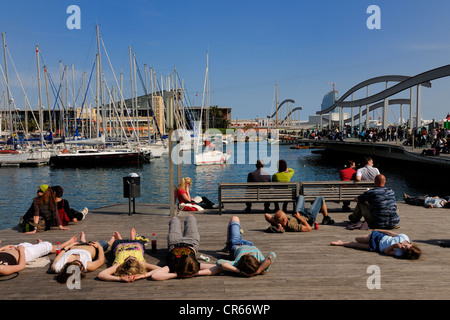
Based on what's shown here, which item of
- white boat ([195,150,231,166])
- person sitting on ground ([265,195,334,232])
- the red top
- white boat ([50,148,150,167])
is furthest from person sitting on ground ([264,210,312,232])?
white boat ([50,148,150,167])

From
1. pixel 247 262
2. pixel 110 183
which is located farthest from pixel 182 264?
pixel 110 183

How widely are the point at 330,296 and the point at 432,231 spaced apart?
5.12 metres

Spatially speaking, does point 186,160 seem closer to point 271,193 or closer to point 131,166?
point 131,166

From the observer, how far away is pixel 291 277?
6.30 metres

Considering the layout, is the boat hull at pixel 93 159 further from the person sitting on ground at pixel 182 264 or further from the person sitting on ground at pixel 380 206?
the person sitting on ground at pixel 182 264

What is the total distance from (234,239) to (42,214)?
5.41 metres

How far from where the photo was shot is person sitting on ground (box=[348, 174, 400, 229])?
8719 mm

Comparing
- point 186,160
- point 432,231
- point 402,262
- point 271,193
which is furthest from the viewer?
point 186,160

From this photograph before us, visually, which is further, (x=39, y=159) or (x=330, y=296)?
(x=39, y=159)

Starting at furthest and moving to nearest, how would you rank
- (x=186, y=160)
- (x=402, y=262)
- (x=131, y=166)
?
(x=186, y=160) < (x=131, y=166) < (x=402, y=262)

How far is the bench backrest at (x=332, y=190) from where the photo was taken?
11.1 metres
